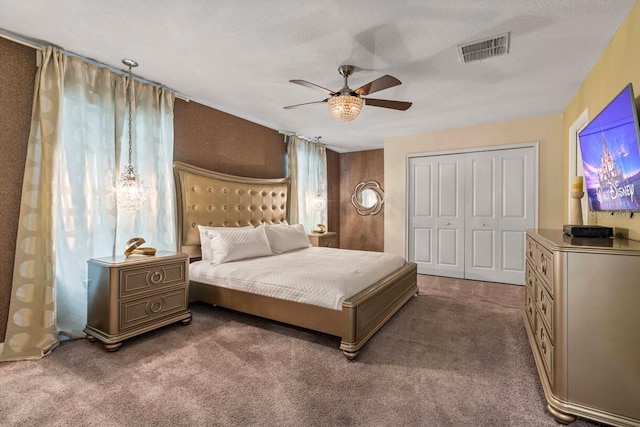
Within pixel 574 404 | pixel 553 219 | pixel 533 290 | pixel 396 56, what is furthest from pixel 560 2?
pixel 553 219

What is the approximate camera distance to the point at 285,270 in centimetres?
289

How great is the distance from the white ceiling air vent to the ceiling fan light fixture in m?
0.94

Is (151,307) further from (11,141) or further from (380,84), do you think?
(380,84)

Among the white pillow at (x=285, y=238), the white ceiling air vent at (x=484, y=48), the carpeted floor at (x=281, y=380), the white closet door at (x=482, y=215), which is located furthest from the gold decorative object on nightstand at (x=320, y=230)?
the white ceiling air vent at (x=484, y=48)

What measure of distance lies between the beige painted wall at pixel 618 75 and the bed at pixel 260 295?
1798mm

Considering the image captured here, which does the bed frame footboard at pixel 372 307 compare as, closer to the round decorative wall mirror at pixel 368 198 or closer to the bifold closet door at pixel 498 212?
the bifold closet door at pixel 498 212

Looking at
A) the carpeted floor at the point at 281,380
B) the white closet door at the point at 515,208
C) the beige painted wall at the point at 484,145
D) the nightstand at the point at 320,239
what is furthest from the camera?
the nightstand at the point at 320,239

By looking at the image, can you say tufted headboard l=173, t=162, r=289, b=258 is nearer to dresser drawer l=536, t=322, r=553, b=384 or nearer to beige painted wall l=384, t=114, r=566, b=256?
beige painted wall l=384, t=114, r=566, b=256

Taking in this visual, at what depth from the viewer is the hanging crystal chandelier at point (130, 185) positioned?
2.90 metres

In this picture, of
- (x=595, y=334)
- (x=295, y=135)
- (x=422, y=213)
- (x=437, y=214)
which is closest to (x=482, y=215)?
(x=437, y=214)

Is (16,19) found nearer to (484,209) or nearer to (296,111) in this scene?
(296,111)

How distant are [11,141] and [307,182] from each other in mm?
4049

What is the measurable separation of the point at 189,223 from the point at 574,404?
11.9 ft

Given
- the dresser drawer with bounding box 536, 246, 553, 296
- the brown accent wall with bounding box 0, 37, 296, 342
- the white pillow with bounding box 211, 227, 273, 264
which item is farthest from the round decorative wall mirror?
the dresser drawer with bounding box 536, 246, 553, 296
